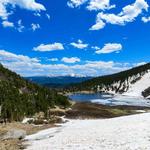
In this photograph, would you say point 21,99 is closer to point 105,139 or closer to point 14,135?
point 14,135

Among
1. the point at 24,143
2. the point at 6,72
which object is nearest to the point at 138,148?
the point at 24,143

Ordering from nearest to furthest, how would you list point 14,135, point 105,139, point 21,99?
point 105,139, point 14,135, point 21,99

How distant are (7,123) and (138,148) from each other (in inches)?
1503

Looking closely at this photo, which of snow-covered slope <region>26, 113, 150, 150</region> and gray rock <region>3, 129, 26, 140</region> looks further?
gray rock <region>3, 129, 26, 140</region>

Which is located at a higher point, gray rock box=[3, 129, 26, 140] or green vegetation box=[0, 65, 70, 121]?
Result: green vegetation box=[0, 65, 70, 121]

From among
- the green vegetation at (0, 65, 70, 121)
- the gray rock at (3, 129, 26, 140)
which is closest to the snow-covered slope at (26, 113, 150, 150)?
the gray rock at (3, 129, 26, 140)

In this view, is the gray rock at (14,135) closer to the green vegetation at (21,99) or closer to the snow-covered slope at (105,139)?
the snow-covered slope at (105,139)

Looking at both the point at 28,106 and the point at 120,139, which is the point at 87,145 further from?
the point at 28,106

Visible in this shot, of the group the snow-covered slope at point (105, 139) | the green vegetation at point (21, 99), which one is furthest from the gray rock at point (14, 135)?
the green vegetation at point (21, 99)

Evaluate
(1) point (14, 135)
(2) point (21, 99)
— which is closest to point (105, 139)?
(1) point (14, 135)

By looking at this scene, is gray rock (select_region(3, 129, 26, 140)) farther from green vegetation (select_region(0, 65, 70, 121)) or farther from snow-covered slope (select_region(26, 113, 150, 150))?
green vegetation (select_region(0, 65, 70, 121))

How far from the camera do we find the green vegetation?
232 feet

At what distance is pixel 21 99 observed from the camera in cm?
8362

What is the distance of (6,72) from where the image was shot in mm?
103438
